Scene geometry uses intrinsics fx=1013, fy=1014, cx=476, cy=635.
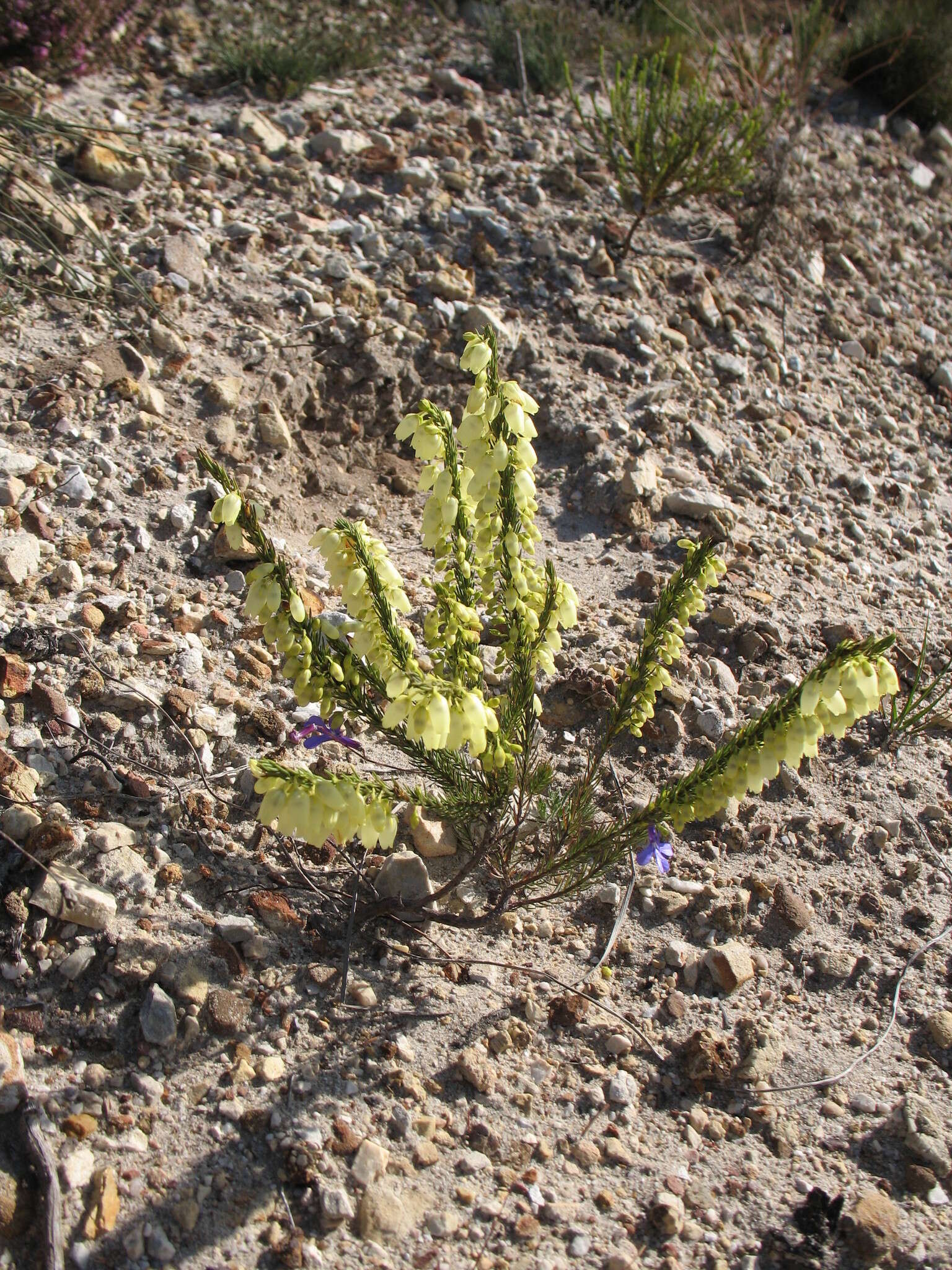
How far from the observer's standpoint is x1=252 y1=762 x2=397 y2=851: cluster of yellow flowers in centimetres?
199

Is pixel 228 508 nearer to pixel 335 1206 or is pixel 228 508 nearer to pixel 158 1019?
pixel 158 1019

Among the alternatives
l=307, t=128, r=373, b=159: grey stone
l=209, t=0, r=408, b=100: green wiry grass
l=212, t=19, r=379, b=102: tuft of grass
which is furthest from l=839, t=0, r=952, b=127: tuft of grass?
l=307, t=128, r=373, b=159: grey stone

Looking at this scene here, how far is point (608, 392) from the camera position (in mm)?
4684

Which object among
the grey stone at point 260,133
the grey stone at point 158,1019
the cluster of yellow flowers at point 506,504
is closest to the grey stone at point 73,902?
the grey stone at point 158,1019

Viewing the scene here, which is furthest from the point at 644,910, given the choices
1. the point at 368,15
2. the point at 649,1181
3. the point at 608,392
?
the point at 368,15

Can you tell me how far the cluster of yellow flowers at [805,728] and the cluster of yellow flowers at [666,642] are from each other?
1.37ft

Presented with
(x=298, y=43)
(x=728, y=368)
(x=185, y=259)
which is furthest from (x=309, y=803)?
(x=298, y=43)

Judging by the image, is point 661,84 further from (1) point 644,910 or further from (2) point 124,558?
(1) point 644,910

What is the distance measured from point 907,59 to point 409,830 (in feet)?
23.7

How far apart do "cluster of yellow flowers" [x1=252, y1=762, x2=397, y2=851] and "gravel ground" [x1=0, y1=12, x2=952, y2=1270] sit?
A: 2.60 ft

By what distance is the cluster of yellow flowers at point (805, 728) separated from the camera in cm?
199

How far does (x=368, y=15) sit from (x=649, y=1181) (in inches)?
266

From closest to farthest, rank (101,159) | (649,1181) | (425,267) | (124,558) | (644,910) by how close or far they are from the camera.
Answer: (649,1181) → (644,910) → (124,558) → (101,159) → (425,267)

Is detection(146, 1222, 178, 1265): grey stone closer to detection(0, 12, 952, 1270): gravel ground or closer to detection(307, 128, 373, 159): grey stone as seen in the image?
detection(0, 12, 952, 1270): gravel ground
